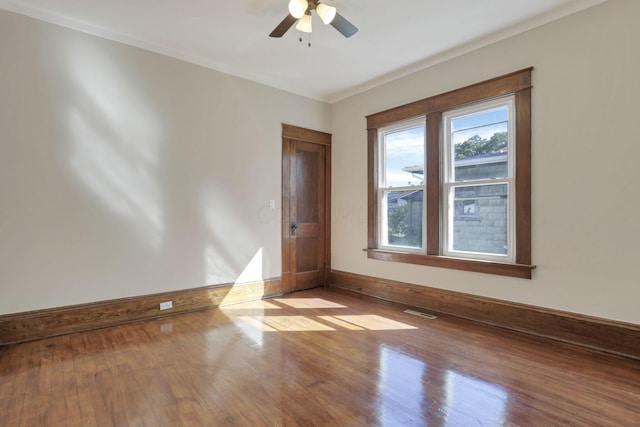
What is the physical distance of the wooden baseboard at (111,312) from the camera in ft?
9.55

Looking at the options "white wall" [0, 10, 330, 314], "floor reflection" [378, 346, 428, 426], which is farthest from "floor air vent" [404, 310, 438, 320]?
"white wall" [0, 10, 330, 314]

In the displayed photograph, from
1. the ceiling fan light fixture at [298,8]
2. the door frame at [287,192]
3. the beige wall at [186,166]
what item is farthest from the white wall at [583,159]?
the door frame at [287,192]

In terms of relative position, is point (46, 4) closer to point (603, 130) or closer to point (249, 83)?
point (249, 83)

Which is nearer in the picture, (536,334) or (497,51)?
(536,334)

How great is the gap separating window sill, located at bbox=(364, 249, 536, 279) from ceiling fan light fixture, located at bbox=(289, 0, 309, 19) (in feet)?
9.60

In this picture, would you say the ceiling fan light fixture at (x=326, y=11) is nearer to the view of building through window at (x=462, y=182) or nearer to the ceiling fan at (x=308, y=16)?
the ceiling fan at (x=308, y=16)

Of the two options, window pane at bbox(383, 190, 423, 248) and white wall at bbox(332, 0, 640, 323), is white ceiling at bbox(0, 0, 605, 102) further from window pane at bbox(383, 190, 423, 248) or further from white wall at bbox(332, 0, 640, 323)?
window pane at bbox(383, 190, 423, 248)

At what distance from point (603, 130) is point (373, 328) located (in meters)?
2.72

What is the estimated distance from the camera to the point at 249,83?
4352 mm

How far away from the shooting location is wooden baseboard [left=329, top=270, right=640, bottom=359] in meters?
2.66

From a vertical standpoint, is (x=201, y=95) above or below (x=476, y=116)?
above

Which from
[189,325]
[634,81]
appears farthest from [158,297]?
[634,81]

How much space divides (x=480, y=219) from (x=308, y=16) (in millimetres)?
2686

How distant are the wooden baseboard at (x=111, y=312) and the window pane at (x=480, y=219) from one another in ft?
8.78
